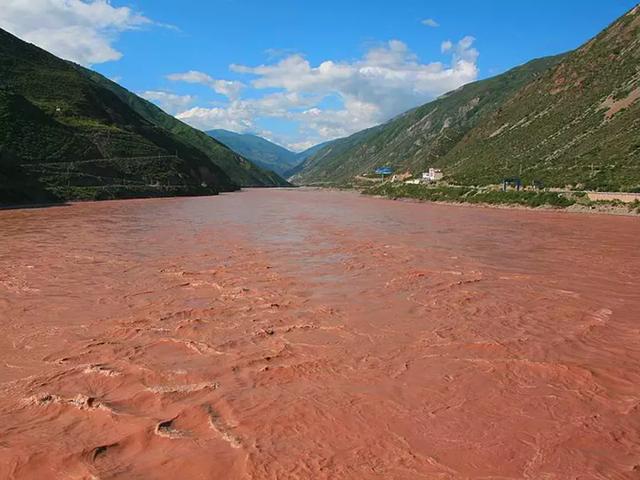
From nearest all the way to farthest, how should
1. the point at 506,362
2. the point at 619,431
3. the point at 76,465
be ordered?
the point at 76,465
the point at 619,431
the point at 506,362

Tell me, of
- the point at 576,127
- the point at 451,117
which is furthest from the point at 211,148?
the point at 576,127

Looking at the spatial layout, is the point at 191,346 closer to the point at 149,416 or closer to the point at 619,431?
the point at 149,416

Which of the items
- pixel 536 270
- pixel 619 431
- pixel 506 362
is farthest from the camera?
pixel 536 270

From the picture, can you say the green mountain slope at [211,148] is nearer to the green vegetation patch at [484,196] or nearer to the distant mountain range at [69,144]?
the distant mountain range at [69,144]

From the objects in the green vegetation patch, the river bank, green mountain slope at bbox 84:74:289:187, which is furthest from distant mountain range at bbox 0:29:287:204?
green mountain slope at bbox 84:74:289:187

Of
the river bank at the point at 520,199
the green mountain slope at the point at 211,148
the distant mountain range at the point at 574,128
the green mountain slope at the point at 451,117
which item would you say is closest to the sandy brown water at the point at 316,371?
the river bank at the point at 520,199

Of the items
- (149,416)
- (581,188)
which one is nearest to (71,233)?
(149,416)

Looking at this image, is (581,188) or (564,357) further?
(581,188)

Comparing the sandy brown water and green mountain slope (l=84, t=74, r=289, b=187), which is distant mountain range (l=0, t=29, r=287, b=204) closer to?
the sandy brown water
